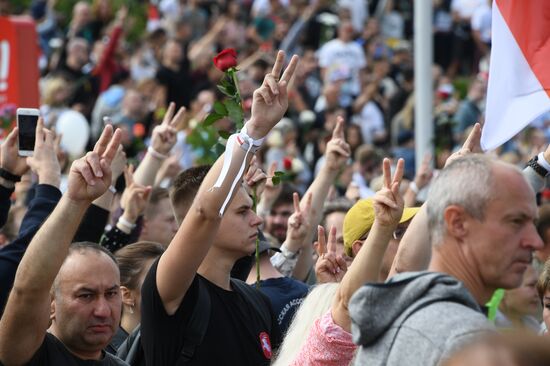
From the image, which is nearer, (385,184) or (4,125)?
(385,184)

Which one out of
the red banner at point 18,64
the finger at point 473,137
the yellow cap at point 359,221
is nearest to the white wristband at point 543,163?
the finger at point 473,137

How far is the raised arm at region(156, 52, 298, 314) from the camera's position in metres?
4.23

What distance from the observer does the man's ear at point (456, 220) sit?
3420mm

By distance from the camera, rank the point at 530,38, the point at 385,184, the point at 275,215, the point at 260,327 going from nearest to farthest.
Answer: the point at 385,184, the point at 260,327, the point at 530,38, the point at 275,215

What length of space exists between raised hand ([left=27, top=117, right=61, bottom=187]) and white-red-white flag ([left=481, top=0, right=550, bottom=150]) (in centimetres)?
209

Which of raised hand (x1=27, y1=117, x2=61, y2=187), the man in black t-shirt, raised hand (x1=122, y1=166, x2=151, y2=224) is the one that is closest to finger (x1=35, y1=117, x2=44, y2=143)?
raised hand (x1=27, y1=117, x2=61, y2=187)

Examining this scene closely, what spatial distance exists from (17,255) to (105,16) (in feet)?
50.6

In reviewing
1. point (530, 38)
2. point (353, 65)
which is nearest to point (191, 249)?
point (530, 38)

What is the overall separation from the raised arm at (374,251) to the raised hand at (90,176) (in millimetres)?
934

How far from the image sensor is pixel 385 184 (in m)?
4.20

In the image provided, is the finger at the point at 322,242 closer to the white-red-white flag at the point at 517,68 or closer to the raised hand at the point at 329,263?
the raised hand at the point at 329,263

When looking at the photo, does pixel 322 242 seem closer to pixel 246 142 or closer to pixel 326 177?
pixel 246 142

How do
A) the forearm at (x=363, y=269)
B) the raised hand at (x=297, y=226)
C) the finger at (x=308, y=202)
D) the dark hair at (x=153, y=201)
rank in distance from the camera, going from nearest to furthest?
1. the forearm at (x=363, y=269)
2. the raised hand at (x=297, y=226)
3. the finger at (x=308, y=202)
4. the dark hair at (x=153, y=201)

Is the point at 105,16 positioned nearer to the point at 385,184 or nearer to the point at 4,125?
the point at 4,125
